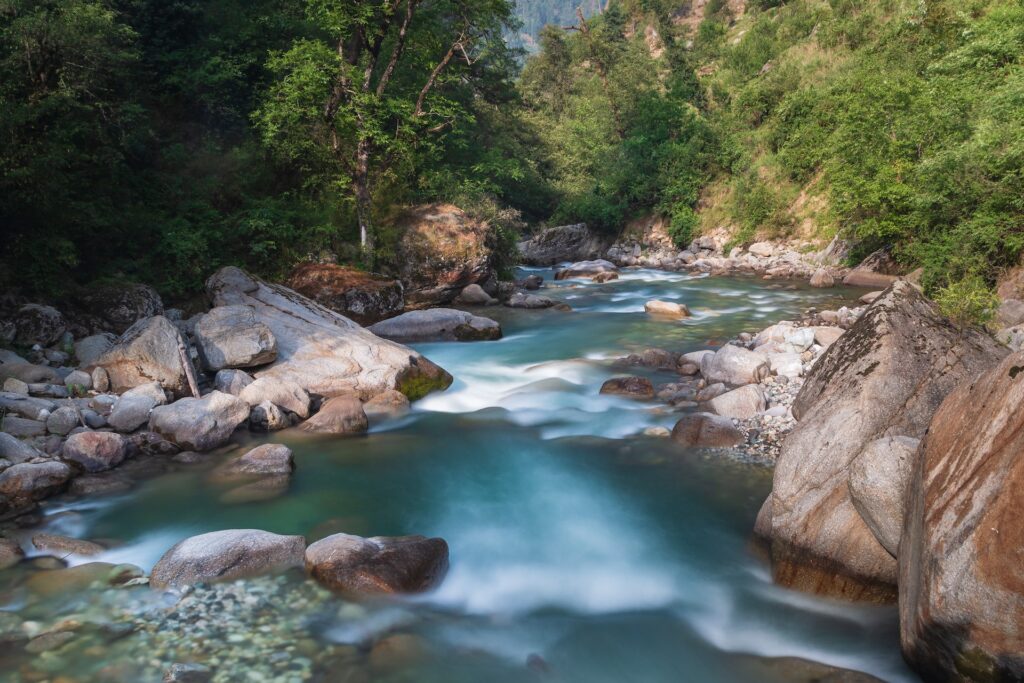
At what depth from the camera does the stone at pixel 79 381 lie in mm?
8570

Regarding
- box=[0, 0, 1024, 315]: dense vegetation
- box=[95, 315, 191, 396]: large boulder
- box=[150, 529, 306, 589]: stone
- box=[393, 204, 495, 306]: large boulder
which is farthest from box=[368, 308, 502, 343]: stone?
box=[150, 529, 306, 589]: stone

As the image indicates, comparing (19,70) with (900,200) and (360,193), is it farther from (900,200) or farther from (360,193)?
(900,200)

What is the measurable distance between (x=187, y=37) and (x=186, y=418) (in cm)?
1346

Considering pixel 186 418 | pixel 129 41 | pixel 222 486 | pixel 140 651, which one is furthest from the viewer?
pixel 129 41

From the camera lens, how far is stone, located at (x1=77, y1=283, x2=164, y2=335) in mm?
10805

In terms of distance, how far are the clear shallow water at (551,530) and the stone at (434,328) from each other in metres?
3.17

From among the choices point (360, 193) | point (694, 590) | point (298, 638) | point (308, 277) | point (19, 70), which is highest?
point (19, 70)

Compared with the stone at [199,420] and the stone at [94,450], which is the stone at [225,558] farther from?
the stone at [199,420]

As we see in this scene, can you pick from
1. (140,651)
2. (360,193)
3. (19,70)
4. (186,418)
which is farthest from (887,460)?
(360,193)

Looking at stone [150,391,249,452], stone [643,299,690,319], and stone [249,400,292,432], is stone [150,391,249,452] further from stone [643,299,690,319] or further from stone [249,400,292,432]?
stone [643,299,690,319]

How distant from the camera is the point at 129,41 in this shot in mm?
14602

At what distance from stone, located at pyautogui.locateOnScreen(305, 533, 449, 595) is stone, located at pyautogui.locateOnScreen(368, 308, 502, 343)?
854 centimetres

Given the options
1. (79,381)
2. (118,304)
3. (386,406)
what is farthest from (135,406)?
(118,304)

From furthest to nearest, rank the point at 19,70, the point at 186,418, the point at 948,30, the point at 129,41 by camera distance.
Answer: the point at 948,30 < the point at 129,41 < the point at 19,70 < the point at 186,418
